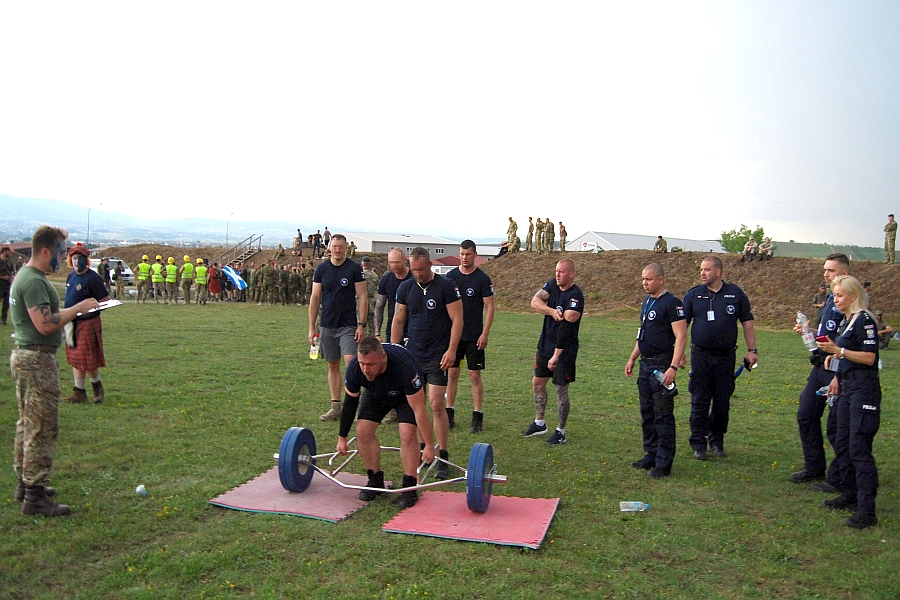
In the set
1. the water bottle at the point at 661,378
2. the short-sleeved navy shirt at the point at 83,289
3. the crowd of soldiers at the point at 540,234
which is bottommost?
the water bottle at the point at 661,378

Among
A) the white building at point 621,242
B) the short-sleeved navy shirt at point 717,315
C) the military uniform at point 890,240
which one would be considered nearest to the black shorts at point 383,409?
the short-sleeved navy shirt at point 717,315

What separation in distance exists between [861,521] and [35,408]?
685 cm

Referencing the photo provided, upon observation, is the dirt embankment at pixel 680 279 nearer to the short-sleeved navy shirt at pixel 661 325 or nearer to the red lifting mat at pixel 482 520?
the short-sleeved navy shirt at pixel 661 325

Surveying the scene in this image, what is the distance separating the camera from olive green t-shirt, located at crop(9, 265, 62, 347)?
539 cm

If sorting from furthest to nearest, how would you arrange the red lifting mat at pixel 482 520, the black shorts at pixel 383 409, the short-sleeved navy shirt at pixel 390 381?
1. the black shorts at pixel 383 409
2. the short-sleeved navy shirt at pixel 390 381
3. the red lifting mat at pixel 482 520

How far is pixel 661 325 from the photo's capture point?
7.11m

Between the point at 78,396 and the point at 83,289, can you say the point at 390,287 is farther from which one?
the point at 78,396

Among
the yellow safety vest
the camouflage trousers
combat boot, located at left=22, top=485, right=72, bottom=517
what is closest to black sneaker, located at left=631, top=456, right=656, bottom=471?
combat boot, located at left=22, top=485, right=72, bottom=517

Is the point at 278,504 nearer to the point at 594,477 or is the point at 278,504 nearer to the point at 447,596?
the point at 447,596

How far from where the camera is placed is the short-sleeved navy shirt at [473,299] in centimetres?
858

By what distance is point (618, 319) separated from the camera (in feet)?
97.2

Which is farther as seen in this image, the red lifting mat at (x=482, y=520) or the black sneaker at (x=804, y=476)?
the black sneaker at (x=804, y=476)

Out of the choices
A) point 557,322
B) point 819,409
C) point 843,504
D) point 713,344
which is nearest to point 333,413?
point 557,322

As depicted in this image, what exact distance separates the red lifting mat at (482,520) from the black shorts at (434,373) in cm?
134
